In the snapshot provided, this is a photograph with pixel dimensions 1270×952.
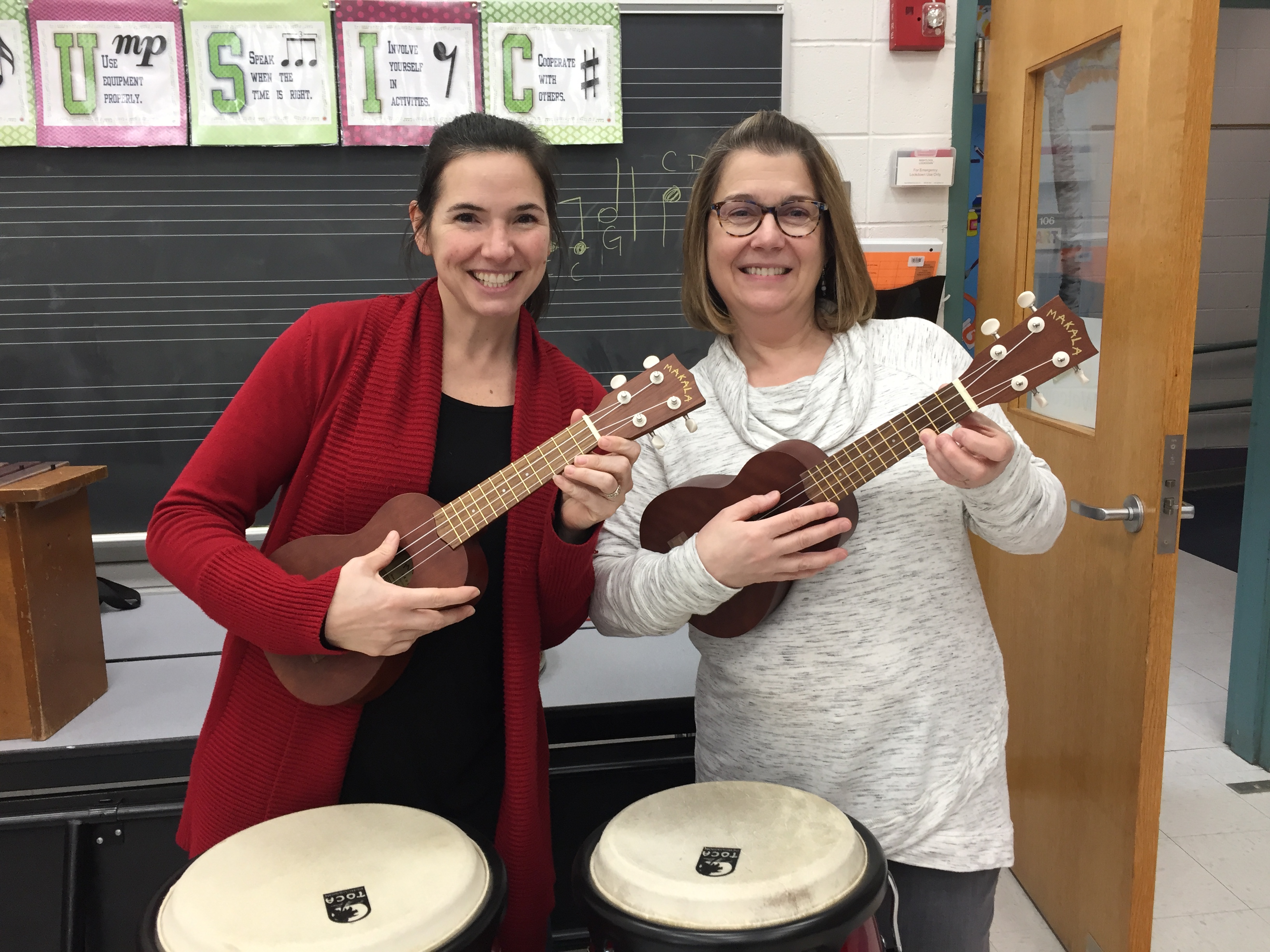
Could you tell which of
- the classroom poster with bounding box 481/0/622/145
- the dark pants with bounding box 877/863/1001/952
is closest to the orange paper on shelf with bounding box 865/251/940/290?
the classroom poster with bounding box 481/0/622/145

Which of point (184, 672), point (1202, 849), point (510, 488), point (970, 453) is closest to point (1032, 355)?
point (970, 453)

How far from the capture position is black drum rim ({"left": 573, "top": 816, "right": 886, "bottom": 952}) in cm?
93

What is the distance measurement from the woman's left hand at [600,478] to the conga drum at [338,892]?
16.9 inches

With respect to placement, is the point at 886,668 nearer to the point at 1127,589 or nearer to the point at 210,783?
the point at 1127,589

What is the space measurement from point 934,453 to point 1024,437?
49.2 inches

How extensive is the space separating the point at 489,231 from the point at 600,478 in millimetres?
372

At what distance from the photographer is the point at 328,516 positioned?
1.25 metres

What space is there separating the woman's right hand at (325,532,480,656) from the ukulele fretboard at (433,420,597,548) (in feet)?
0.27

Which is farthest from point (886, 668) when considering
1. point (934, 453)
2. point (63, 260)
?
point (63, 260)

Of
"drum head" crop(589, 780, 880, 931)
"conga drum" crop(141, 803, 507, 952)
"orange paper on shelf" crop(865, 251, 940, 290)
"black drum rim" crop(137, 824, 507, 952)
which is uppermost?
"orange paper on shelf" crop(865, 251, 940, 290)

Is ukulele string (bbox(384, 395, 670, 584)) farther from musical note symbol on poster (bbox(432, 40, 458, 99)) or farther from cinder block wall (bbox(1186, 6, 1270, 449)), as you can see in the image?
cinder block wall (bbox(1186, 6, 1270, 449))

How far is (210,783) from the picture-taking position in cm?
126

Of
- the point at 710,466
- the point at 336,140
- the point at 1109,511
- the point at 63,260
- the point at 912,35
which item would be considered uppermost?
the point at 912,35

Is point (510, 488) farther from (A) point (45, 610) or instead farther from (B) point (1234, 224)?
(B) point (1234, 224)
